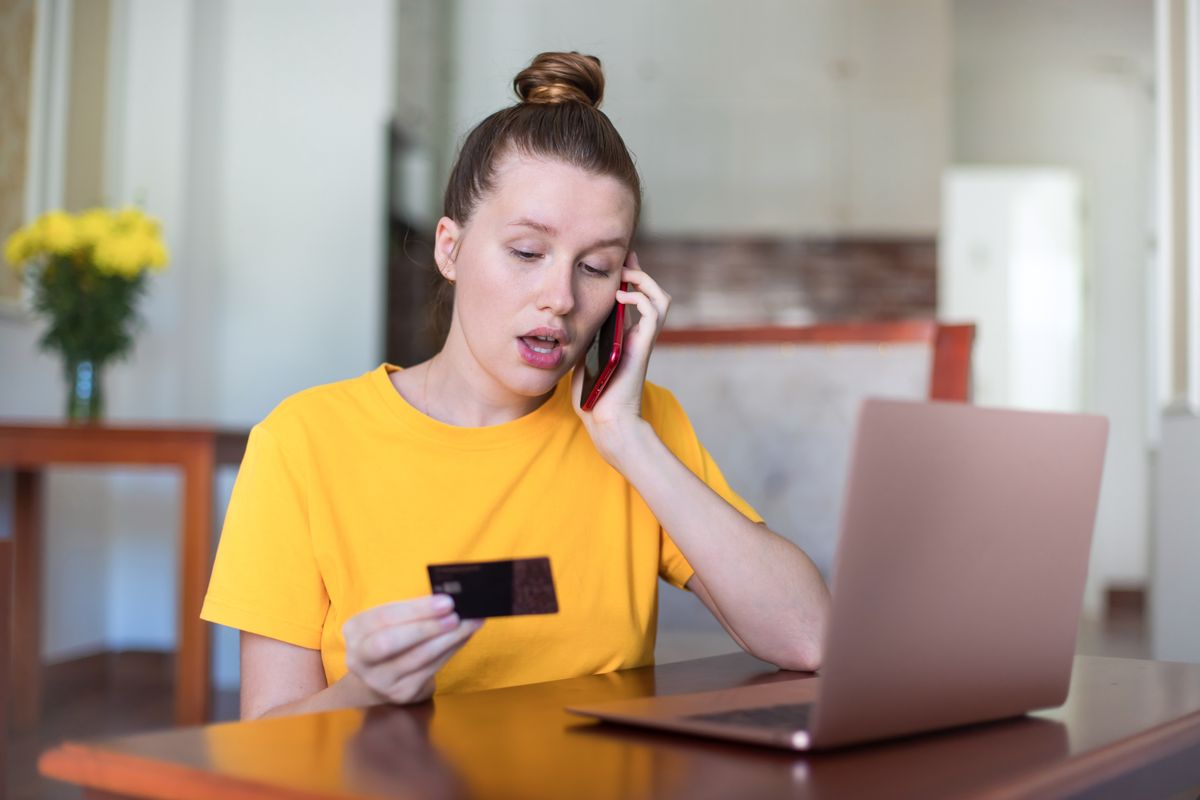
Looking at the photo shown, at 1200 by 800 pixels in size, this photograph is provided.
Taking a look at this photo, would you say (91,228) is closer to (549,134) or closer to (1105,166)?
(549,134)

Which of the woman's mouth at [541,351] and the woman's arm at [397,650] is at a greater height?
the woman's mouth at [541,351]

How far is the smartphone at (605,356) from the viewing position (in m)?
1.27

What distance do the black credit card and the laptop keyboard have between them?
0.41ft

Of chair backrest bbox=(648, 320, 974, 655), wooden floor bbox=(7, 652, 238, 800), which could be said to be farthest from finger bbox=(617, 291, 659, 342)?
wooden floor bbox=(7, 652, 238, 800)

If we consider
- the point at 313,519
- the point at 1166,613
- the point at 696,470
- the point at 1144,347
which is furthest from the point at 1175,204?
the point at 1144,347

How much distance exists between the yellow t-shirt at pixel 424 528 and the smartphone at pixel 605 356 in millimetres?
52

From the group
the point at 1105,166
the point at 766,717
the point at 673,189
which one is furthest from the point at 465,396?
the point at 1105,166

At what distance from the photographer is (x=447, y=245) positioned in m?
1.38

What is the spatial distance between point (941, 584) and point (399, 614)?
333mm

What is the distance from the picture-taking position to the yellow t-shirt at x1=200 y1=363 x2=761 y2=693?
1.10 meters

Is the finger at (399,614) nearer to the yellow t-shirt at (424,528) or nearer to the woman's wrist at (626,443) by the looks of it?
the yellow t-shirt at (424,528)

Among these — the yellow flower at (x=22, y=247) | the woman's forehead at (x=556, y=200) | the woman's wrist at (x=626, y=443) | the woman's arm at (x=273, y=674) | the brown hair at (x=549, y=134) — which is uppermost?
the yellow flower at (x=22, y=247)

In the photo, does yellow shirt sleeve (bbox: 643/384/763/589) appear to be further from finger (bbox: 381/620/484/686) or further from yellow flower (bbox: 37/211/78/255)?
yellow flower (bbox: 37/211/78/255)

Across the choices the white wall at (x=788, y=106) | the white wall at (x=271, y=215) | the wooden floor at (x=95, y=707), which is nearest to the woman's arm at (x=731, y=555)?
the wooden floor at (x=95, y=707)
